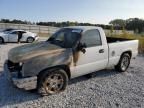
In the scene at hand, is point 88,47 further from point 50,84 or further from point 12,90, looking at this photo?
point 12,90

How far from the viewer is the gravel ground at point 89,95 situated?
15.4 feet

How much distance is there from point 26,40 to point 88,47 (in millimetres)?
14479

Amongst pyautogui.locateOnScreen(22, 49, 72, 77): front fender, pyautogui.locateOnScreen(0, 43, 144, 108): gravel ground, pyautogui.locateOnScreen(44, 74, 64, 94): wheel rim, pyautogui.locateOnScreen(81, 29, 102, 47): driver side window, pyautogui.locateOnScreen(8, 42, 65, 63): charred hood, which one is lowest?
pyautogui.locateOnScreen(0, 43, 144, 108): gravel ground

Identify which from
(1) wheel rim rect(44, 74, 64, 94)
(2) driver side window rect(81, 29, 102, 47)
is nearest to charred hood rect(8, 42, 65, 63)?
(1) wheel rim rect(44, 74, 64, 94)

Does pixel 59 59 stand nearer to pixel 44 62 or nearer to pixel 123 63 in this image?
pixel 44 62

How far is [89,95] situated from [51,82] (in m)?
1.02

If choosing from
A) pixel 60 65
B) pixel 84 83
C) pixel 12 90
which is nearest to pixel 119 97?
pixel 84 83

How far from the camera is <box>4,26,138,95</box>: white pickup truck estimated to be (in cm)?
477

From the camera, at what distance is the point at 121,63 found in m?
7.37

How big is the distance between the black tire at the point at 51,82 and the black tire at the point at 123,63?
2.79 meters

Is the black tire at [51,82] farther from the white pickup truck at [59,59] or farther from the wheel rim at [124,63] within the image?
the wheel rim at [124,63]

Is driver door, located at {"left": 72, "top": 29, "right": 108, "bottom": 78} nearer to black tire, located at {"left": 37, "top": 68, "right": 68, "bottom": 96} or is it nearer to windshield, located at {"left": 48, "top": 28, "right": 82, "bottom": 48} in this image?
windshield, located at {"left": 48, "top": 28, "right": 82, "bottom": 48}

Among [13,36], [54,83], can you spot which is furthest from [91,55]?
[13,36]

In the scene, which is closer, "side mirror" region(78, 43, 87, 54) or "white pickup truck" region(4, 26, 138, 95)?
"white pickup truck" region(4, 26, 138, 95)
